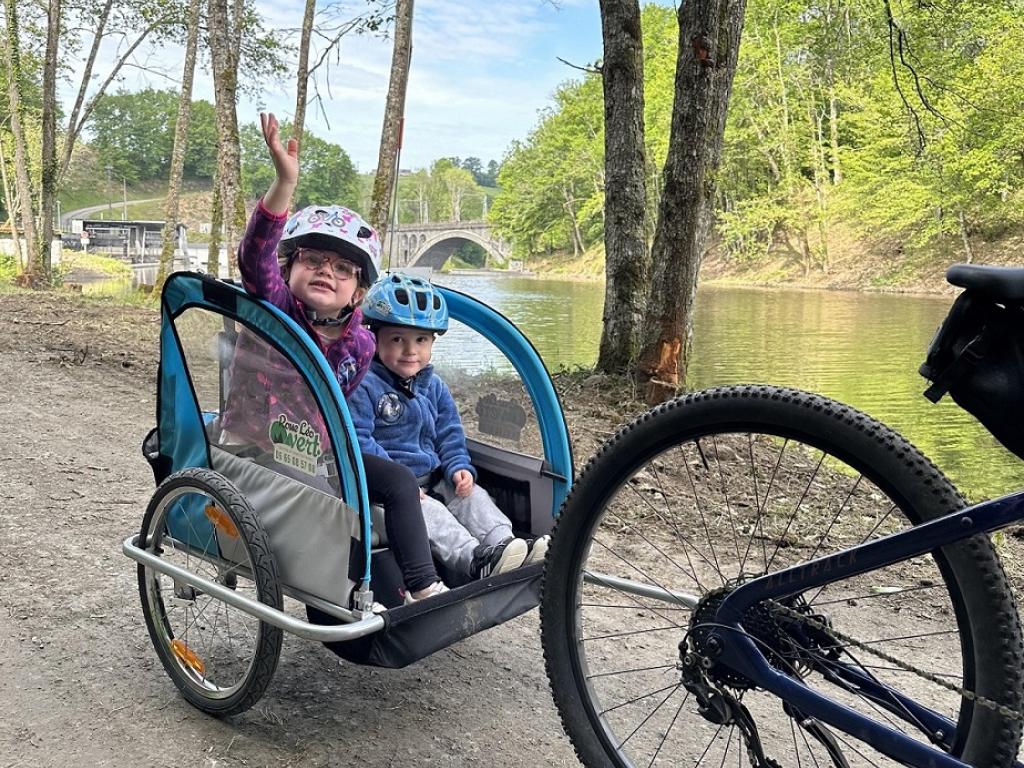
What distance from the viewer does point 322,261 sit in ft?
9.20

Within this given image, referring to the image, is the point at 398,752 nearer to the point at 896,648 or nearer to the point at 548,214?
the point at 896,648

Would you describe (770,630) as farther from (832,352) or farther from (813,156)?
(813,156)

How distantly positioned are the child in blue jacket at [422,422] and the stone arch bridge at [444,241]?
1730 inches

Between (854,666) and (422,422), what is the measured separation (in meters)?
1.63

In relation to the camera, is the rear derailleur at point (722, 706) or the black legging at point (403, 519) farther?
the black legging at point (403, 519)

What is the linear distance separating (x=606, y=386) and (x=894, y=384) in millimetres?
5460

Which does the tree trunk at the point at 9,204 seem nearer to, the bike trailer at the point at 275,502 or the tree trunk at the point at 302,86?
the tree trunk at the point at 302,86

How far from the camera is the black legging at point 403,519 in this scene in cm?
251

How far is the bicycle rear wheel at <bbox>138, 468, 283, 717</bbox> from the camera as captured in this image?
7.87 feet

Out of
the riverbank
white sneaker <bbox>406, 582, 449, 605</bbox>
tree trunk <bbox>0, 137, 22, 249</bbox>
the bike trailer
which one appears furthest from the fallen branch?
the riverbank

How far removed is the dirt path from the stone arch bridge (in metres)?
43.3

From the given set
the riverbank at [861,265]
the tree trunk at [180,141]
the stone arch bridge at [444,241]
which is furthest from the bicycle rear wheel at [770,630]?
the stone arch bridge at [444,241]

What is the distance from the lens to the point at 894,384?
1084 centimetres

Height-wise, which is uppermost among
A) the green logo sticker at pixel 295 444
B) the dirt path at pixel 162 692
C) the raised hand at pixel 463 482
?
the green logo sticker at pixel 295 444
